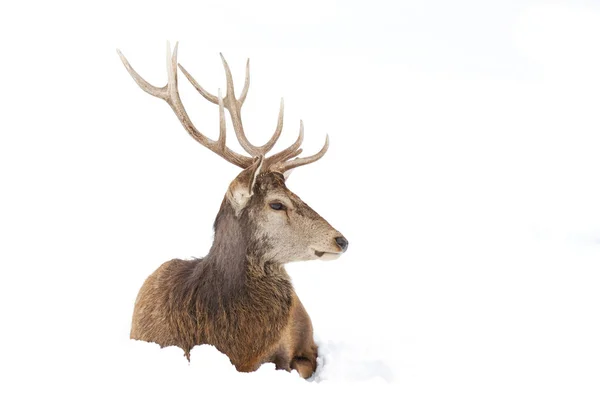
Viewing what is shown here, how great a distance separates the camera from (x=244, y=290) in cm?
498

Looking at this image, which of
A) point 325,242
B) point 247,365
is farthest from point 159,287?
point 325,242

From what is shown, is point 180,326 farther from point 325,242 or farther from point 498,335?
point 498,335

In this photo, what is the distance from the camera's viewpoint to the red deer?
4848mm

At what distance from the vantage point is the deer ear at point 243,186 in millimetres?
4758

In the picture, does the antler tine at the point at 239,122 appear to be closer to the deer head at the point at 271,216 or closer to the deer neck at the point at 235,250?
the deer head at the point at 271,216

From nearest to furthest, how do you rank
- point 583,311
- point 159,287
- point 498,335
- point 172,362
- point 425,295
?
point 172,362
point 159,287
point 498,335
point 583,311
point 425,295

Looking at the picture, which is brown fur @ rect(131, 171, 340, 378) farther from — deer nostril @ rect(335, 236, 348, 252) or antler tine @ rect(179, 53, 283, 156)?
antler tine @ rect(179, 53, 283, 156)

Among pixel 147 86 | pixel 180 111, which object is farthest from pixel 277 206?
pixel 147 86

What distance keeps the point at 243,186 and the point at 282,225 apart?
39 cm

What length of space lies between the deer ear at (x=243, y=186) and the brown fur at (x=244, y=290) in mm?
19

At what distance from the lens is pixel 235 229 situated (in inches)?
196

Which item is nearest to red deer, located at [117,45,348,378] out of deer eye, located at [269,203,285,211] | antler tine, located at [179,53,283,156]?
deer eye, located at [269,203,285,211]

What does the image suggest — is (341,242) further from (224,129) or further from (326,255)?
(224,129)

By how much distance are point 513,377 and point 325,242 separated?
144 cm
